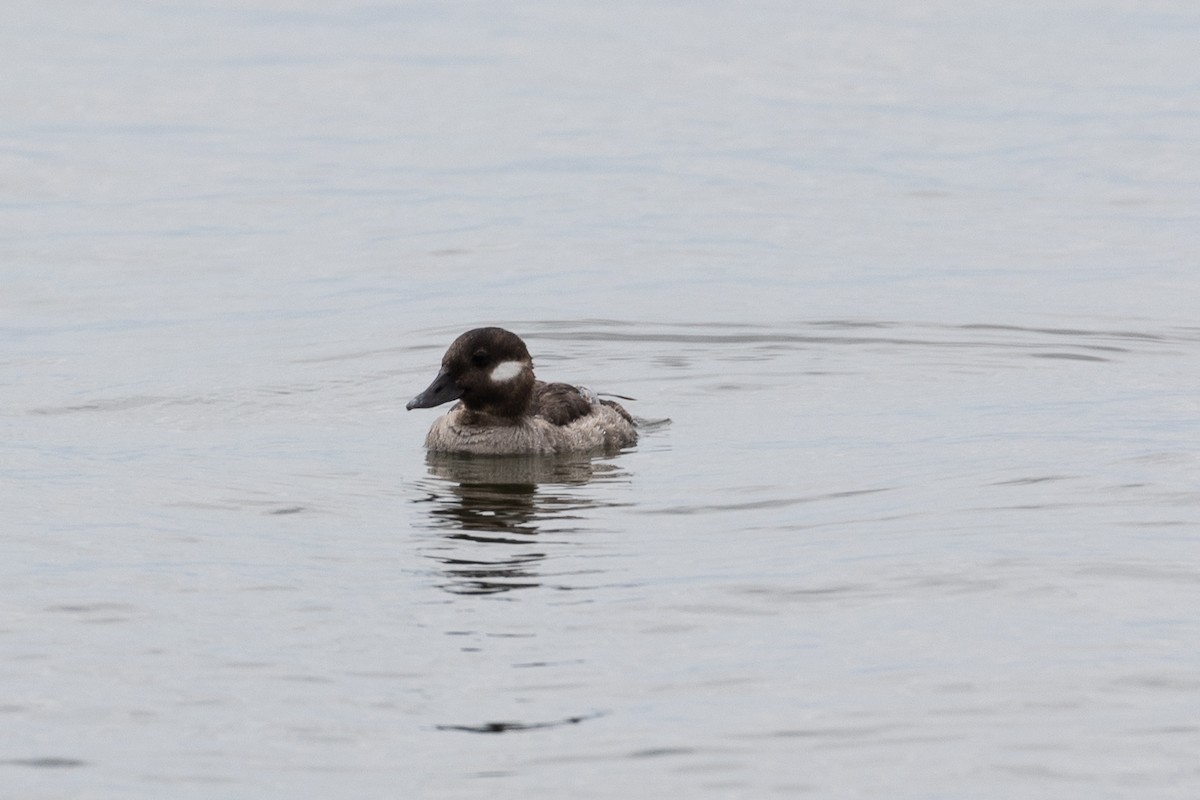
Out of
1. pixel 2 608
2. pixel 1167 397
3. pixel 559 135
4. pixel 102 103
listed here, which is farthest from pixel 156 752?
pixel 102 103

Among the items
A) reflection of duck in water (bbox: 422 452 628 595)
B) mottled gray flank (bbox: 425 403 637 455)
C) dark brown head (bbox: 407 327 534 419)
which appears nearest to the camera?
reflection of duck in water (bbox: 422 452 628 595)

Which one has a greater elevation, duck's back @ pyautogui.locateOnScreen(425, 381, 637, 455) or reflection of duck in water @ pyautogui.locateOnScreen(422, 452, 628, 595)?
duck's back @ pyautogui.locateOnScreen(425, 381, 637, 455)

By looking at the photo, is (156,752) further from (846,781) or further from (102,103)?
(102,103)

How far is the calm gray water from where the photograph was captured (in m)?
9.97

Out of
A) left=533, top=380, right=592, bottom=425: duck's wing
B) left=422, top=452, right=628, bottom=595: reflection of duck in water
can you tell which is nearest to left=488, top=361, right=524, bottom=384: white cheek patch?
left=533, top=380, right=592, bottom=425: duck's wing

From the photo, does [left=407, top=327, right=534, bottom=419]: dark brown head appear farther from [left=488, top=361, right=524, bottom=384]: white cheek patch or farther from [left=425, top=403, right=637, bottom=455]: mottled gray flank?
[left=425, top=403, right=637, bottom=455]: mottled gray flank

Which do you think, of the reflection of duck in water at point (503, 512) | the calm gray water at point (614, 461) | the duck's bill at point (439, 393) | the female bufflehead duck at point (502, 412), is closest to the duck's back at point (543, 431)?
the female bufflehead duck at point (502, 412)

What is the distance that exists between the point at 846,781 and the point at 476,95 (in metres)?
35.3

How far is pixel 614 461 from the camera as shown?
53.5 ft

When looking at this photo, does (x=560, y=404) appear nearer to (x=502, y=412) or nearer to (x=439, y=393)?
(x=502, y=412)

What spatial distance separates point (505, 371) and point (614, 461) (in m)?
1.26

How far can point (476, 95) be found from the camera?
43.6 meters

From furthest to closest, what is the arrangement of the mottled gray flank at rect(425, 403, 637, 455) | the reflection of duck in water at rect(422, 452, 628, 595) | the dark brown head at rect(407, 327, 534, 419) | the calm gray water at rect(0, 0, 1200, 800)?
1. the dark brown head at rect(407, 327, 534, 419)
2. the mottled gray flank at rect(425, 403, 637, 455)
3. the reflection of duck in water at rect(422, 452, 628, 595)
4. the calm gray water at rect(0, 0, 1200, 800)

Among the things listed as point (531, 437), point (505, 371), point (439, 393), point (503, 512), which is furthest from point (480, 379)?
point (503, 512)
